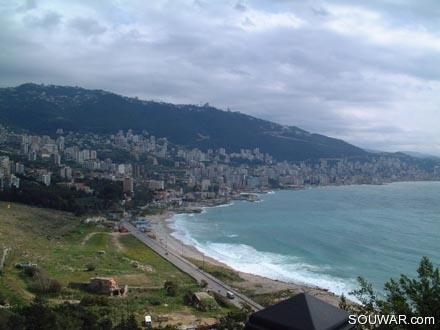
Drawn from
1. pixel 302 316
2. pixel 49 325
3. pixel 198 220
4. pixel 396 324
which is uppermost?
pixel 302 316

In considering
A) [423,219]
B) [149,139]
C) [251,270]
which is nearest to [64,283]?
[251,270]

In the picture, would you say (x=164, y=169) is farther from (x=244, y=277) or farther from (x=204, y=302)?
Result: (x=204, y=302)

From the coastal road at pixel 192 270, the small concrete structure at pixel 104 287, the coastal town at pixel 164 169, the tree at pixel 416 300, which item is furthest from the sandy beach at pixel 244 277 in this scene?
the coastal town at pixel 164 169

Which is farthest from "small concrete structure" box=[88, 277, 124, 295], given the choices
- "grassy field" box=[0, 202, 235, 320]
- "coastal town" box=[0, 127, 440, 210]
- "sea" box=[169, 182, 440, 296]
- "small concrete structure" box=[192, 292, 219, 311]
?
"coastal town" box=[0, 127, 440, 210]

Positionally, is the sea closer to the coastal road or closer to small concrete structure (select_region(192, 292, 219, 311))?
the coastal road

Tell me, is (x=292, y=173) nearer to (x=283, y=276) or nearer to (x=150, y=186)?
(x=150, y=186)

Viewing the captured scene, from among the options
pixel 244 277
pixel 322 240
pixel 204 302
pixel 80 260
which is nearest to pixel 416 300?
pixel 204 302

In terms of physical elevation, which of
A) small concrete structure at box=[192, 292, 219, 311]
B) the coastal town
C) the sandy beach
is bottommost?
the sandy beach

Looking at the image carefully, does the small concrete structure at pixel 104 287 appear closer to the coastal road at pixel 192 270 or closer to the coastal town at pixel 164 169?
the coastal road at pixel 192 270
